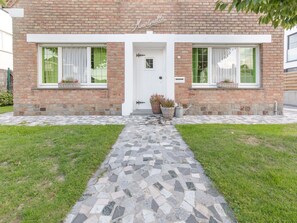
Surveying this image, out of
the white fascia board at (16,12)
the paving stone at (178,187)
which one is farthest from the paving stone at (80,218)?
the white fascia board at (16,12)

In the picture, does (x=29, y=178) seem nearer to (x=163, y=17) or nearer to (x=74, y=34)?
(x=74, y=34)

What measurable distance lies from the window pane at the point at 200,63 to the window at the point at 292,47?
11.4 metres

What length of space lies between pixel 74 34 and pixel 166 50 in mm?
3431

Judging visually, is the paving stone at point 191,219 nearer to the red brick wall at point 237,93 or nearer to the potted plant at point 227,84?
the red brick wall at point 237,93

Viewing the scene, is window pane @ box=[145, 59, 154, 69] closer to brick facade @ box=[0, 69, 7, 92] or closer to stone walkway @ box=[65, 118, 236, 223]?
stone walkway @ box=[65, 118, 236, 223]

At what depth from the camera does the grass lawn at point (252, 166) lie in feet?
7.47

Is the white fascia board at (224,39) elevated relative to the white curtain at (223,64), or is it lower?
elevated

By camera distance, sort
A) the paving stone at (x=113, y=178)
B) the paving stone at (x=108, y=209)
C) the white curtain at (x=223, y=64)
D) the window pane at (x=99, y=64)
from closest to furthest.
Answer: the paving stone at (x=108, y=209) < the paving stone at (x=113, y=178) < the window pane at (x=99, y=64) < the white curtain at (x=223, y=64)

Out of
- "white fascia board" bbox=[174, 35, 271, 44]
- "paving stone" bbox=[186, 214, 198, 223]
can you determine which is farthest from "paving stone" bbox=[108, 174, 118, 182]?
"white fascia board" bbox=[174, 35, 271, 44]

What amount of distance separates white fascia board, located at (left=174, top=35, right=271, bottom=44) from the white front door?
3.77ft

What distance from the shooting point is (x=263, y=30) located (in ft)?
26.7

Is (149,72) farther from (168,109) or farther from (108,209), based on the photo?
(108,209)

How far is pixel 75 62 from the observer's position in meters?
8.38

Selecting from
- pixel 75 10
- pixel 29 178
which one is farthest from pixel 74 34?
pixel 29 178
